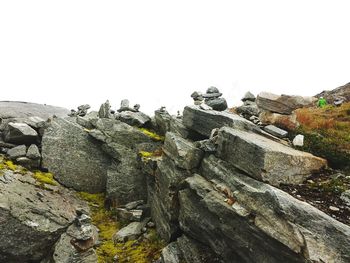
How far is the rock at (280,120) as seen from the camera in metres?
19.5

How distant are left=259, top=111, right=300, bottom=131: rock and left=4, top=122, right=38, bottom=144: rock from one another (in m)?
18.5

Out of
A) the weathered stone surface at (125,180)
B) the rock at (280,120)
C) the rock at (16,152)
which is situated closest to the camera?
the rock at (280,120)

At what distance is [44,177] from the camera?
2288 centimetres

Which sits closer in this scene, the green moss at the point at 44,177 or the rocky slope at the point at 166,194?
the rocky slope at the point at 166,194

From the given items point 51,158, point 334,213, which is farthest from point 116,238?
point 334,213

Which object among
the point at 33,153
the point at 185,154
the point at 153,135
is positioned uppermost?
the point at 185,154

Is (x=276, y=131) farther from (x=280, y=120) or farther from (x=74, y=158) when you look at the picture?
(x=74, y=158)

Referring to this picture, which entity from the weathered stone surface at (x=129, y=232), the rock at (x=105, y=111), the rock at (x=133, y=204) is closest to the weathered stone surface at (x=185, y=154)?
the weathered stone surface at (x=129, y=232)

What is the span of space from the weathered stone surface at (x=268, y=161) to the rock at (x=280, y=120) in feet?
14.9

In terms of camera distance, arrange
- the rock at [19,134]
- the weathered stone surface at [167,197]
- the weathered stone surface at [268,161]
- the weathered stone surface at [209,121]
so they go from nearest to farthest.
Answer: the weathered stone surface at [268,161] → the weathered stone surface at [209,121] → the weathered stone surface at [167,197] → the rock at [19,134]

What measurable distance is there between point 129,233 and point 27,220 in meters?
6.32

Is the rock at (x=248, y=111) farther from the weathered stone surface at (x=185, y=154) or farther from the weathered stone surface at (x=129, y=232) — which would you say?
the weathered stone surface at (x=129, y=232)

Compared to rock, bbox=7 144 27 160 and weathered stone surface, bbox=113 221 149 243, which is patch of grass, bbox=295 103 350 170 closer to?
weathered stone surface, bbox=113 221 149 243

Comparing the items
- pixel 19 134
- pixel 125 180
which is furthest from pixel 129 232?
pixel 19 134
